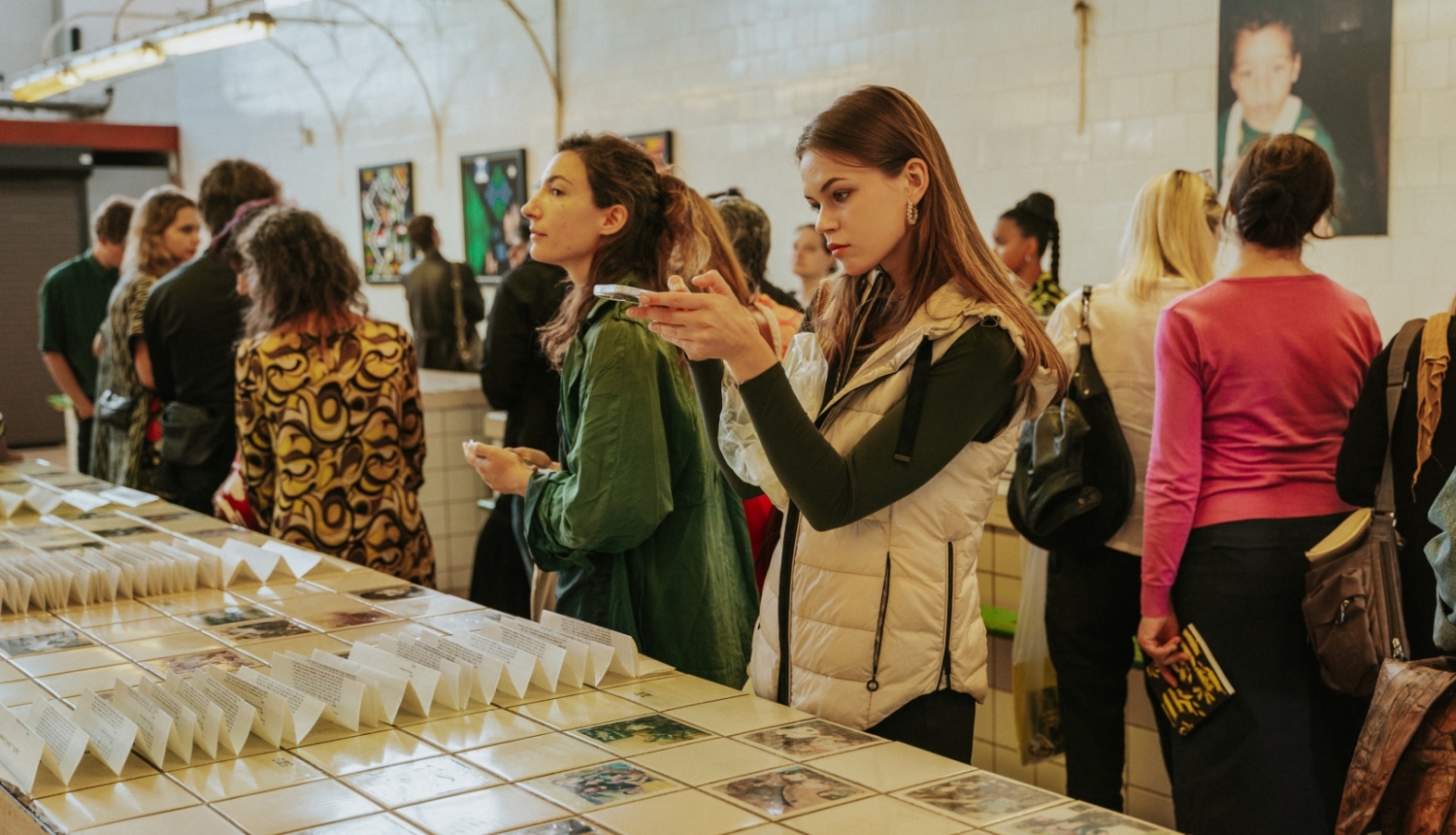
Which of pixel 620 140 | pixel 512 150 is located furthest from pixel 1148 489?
pixel 512 150

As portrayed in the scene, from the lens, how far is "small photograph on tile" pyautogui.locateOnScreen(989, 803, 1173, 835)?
1265 mm

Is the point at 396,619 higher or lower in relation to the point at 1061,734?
higher

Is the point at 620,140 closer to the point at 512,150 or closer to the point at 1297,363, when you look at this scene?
the point at 1297,363

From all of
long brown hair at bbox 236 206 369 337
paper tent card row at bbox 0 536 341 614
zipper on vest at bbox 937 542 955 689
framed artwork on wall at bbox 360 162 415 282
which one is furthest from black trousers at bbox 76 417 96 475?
zipper on vest at bbox 937 542 955 689

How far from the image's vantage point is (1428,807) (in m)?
1.63

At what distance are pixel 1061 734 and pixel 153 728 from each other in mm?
2484

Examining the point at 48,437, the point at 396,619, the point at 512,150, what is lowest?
the point at 48,437

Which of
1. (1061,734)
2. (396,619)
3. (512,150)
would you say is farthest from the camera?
(512,150)

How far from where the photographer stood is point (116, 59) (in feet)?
27.4

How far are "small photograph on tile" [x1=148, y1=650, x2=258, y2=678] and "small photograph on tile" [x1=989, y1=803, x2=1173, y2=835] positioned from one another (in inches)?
43.9

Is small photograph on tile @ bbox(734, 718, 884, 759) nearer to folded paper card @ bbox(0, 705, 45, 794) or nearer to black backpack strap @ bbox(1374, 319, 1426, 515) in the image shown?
folded paper card @ bbox(0, 705, 45, 794)

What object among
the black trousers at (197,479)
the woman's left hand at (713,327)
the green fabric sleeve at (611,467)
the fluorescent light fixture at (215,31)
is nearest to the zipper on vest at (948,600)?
the woman's left hand at (713,327)

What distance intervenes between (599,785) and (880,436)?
58 cm

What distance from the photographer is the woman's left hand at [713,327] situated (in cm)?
163
